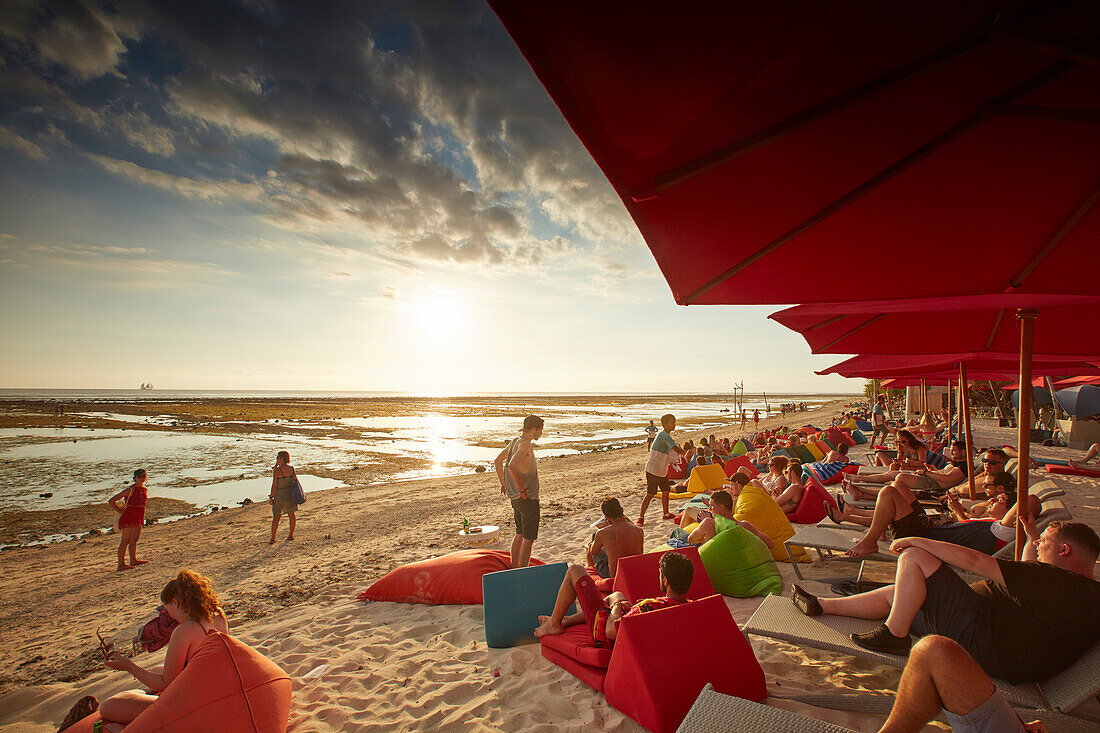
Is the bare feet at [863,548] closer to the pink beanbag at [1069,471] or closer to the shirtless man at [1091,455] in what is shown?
the pink beanbag at [1069,471]

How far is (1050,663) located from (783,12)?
3332mm

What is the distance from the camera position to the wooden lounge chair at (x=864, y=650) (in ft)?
7.54

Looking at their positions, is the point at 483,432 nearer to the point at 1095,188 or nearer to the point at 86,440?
the point at 86,440

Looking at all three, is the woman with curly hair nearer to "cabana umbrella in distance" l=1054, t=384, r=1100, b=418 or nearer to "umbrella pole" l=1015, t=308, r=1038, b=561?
"umbrella pole" l=1015, t=308, r=1038, b=561

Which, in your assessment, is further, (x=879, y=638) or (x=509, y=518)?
(x=509, y=518)

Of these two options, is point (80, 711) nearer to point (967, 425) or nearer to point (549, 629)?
point (549, 629)

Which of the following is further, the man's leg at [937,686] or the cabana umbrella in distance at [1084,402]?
the cabana umbrella in distance at [1084,402]

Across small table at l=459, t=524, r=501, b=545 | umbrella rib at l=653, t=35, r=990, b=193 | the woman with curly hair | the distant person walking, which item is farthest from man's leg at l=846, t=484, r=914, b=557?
the distant person walking

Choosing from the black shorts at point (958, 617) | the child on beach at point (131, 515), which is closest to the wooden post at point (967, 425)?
the black shorts at point (958, 617)

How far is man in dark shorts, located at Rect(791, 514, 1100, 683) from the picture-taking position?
246 cm

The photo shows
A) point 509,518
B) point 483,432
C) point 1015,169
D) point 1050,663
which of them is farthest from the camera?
point 483,432

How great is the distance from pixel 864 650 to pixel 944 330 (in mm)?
3155

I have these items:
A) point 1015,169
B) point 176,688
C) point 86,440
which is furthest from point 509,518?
point 86,440

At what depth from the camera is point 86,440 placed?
86.6 feet
